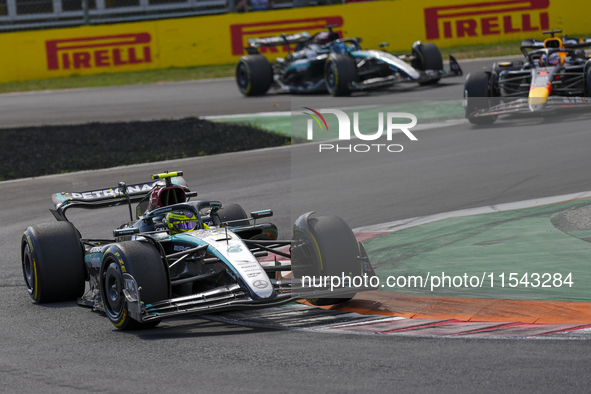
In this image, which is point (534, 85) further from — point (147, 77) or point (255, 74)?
point (147, 77)

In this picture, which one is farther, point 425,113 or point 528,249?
point 425,113

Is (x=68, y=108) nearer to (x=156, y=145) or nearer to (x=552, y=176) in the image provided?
(x=156, y=145)

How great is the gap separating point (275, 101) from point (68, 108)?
576cm

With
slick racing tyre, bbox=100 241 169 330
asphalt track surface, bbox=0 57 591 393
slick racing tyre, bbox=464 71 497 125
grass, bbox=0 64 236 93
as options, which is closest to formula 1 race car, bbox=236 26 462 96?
asphalt track surface, bbox=0 57 591 393

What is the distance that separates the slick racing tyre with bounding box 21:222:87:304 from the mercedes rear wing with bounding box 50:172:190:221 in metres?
0.61

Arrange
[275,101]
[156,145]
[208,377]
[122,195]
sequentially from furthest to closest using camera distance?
[275,101]
[156,145]
[122,195]
[208,377]

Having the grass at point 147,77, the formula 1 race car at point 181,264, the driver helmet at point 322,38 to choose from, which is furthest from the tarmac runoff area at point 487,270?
the grass at point 147,77

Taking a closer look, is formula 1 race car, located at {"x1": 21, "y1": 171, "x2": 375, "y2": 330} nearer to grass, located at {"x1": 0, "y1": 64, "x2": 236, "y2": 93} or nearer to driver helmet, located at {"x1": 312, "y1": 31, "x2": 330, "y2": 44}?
driver helmet, located at {"x1": 312, "y1": 31, "x2": 330, "y2": 44}

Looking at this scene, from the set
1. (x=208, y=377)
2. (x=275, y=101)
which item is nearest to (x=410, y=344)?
(x=208, y=377)

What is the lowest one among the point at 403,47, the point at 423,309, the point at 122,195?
the point at 423,309

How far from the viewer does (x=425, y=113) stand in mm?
16625

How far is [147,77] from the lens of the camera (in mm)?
26750

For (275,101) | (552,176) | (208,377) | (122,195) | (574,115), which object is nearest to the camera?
(208,377)

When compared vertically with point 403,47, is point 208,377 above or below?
below
